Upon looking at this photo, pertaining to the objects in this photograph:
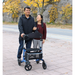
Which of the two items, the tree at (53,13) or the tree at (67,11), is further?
the tree at (53,13)

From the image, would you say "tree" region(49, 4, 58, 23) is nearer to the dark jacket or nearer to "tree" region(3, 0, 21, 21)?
"tree" region(3, 0, 21, 21)

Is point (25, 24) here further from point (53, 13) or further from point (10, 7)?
point (53, 13)

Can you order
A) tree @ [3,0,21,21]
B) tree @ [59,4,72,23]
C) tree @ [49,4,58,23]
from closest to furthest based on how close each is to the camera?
tree @ [3,0,21,21] < tree @ [59,4,72,23] < tree @ [49,4,58,23]

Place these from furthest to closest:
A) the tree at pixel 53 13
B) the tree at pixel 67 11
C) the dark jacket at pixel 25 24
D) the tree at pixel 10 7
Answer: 1. the tree at pixel 53 13
2. the tree at pixel 67 11
3. the tree at pixel 10 7
4. the dark jacket at pixel 25 24

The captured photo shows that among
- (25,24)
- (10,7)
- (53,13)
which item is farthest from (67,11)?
(25,24)

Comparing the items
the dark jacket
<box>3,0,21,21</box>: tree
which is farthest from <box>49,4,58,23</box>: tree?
the dark jacket


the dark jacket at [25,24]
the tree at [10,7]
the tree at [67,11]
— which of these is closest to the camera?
the dark jacket at [25,24]

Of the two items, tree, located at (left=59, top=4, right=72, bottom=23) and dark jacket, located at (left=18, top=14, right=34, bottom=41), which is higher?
tree, located at (left=59, top=4, right=72, bottom=23)

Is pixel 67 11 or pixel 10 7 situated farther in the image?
pixel 67 11

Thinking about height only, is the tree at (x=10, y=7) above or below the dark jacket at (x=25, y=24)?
above

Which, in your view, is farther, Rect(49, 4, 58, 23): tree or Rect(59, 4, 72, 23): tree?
Rect(49, 4, 58, 23): tree

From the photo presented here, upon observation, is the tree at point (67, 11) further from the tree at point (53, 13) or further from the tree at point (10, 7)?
the tree at point (10, 7)

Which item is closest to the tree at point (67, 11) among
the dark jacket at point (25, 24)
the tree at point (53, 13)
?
the tree at point (53, 13)

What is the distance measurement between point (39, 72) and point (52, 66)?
0.72m
